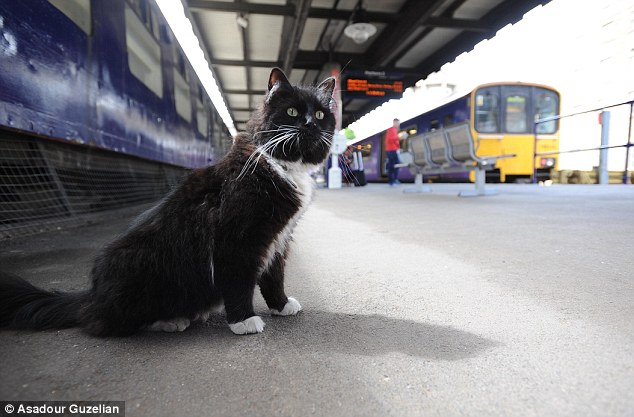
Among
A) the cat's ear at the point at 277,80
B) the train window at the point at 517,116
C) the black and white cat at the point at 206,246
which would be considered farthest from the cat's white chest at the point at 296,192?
the train window at the point at 517,116

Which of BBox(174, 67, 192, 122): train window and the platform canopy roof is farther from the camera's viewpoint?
the platform canopy roof

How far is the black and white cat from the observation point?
114 centimetres

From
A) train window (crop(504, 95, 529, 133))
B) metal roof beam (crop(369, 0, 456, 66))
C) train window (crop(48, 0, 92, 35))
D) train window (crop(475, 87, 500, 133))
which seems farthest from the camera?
train window (crop(504, 95, 529, 133))

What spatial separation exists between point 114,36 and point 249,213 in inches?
140

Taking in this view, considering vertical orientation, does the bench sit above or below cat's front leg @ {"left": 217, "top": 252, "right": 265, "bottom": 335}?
above

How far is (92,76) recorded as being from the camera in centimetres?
321

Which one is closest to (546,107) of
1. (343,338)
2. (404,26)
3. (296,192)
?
(404,26)

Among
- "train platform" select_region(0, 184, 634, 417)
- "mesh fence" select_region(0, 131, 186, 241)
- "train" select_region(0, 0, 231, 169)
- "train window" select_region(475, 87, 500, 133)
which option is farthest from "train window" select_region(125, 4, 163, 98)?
"train window" select_region(475, 87, 500, 133)

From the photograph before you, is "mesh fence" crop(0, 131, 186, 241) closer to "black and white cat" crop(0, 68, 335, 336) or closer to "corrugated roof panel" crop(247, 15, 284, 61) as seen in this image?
"black and white cat" crop(0, 68, 335, 336)

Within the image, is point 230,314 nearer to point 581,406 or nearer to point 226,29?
point 581,406

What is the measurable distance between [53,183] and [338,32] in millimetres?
10004

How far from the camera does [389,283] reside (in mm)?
1802

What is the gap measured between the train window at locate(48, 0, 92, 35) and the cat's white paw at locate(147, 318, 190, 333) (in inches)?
108

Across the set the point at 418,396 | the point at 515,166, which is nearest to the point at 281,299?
the point at 418,396
